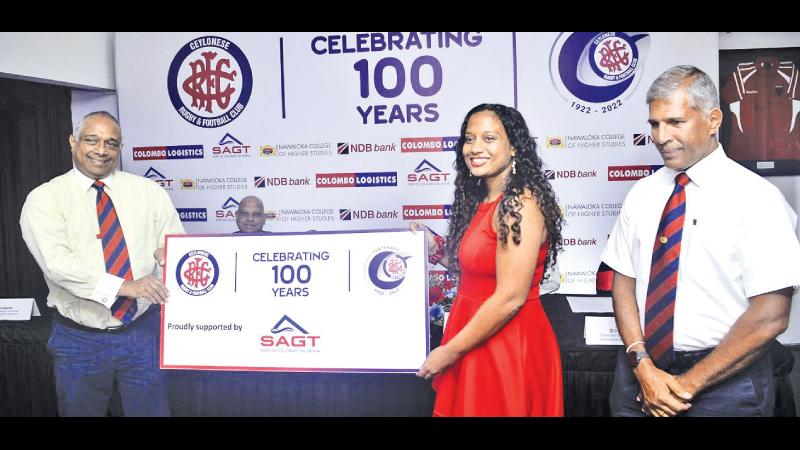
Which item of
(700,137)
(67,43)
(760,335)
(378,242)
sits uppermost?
(67,43)

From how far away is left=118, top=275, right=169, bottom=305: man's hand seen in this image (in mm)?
2877

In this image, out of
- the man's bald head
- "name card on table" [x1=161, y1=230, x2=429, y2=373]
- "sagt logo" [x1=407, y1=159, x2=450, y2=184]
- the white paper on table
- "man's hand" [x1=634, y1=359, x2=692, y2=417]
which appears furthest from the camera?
"sagt logo" [x1=407, y1=159, x2=450, y2=184]

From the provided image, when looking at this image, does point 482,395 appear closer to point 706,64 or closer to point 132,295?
point 132,295

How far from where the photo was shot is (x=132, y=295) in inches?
114

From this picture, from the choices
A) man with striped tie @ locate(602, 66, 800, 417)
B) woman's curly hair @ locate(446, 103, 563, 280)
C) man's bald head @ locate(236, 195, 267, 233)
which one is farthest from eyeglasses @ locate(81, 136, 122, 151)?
man with striped tie @ locate(602, 66, 800, 417)

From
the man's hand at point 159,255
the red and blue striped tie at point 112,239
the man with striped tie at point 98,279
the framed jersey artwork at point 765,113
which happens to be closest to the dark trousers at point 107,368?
the man with striped tie at point 98,279

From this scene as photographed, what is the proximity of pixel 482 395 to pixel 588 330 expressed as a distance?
0.70 m

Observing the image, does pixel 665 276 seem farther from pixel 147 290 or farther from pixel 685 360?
pixel 147 290

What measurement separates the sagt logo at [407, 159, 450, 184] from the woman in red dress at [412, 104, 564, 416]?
4.77 feet

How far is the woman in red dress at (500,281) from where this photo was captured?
2.30 metres

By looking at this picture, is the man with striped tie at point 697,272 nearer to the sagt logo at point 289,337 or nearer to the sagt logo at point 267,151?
the sagt logo at point 289,337

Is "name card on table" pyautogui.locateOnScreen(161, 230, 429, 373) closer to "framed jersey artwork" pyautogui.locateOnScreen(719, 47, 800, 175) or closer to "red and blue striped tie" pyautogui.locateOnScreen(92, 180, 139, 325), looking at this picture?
"red and blue striped tie" pyautogui.locateOnScreen(92, 180, 139, 325)

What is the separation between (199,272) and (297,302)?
1.48 ft
